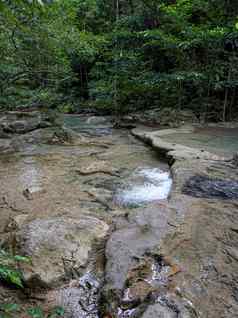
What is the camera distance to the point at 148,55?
12.7m

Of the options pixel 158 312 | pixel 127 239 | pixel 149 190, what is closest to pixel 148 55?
pixel 149 190

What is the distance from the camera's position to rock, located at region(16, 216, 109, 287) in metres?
2.56

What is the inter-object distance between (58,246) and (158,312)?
48.1 inches

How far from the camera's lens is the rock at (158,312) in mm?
1866

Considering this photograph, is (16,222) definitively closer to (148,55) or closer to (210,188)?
(210,188)

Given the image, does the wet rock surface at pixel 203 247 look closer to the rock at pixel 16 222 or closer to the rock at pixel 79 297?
the rock at pixel 79 297

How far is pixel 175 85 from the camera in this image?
10.8 m

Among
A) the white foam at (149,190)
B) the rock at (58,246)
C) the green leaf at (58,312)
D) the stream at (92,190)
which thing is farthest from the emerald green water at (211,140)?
the green leaf at (58,312)

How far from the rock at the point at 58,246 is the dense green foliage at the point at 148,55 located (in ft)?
14.0

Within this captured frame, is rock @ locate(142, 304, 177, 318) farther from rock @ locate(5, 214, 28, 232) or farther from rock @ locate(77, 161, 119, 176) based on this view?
rock @ locate(77, 161, 119, 176)

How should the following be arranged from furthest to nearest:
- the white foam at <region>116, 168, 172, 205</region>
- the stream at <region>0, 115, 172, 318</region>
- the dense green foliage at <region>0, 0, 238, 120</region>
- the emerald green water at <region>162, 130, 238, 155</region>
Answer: the dense green foliage at <region>0, 0, 238, 120</region>
the emerald green water at <region>162, 130, 238, 155</region>
the white foam at <region>116, 168, 172, 205</region>
the stream at <region>0, 115, 172, 318</region>

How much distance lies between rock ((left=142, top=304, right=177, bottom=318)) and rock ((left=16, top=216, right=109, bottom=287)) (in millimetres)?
905

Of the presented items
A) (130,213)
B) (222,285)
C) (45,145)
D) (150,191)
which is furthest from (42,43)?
(222,285)

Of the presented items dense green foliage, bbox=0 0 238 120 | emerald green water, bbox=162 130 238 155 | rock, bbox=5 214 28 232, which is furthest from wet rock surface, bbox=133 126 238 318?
dense green foliage, bbox=0 0 238 120
